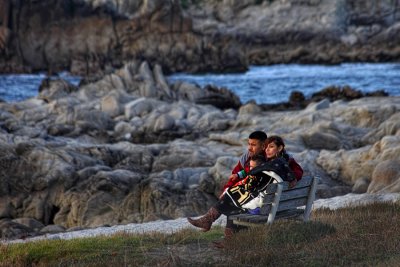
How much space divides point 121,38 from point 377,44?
24734mm

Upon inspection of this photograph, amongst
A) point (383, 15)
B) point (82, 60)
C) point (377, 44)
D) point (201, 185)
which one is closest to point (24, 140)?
point (201, 185)

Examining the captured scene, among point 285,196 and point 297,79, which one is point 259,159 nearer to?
point 285,196

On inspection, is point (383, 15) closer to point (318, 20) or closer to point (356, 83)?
point (318, 20)

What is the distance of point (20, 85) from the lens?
63.8 metres

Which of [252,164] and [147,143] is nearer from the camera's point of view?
[252,164]

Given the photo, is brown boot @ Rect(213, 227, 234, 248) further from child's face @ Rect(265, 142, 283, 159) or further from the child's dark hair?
child's face @ Rect(265, 142, 283, 159)

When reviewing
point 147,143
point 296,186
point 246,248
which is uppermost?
point 296,186

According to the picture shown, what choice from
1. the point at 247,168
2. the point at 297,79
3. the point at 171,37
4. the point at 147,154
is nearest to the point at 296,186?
the point at 247,168

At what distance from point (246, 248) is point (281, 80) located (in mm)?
55095

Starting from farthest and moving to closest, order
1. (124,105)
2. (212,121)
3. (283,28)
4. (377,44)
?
(283,28), (377,44), (124,105), (212,121)

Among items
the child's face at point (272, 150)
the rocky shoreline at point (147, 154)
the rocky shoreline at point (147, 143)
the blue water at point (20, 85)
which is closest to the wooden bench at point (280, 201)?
the child's face at point (272, 150)

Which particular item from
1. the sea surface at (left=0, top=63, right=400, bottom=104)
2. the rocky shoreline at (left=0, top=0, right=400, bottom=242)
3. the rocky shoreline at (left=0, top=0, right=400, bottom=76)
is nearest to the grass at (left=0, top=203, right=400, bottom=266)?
the rocky shoreline at (left=0, top=0, right=400, bottom=242)

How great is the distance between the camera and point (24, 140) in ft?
84.8

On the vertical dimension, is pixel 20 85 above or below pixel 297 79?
below
